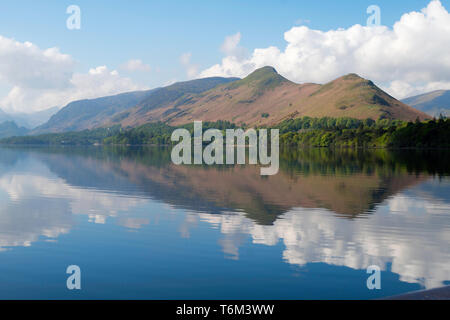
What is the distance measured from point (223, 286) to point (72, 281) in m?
6.15

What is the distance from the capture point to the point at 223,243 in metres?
23.0

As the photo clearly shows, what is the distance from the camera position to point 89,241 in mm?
23719

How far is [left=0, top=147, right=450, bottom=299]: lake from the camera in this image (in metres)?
16.3

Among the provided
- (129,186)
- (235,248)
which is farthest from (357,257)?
(129,186)

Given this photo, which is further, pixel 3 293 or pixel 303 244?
pixel 303 244

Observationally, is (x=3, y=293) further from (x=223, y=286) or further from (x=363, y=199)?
(x=363, y=199)

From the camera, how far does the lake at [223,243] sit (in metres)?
16.3

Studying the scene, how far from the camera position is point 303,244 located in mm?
22641

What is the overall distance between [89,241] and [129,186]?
1110 inches

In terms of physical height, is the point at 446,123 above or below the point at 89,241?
above

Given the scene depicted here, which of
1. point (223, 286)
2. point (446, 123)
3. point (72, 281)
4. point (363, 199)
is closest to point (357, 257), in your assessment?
point (223, 286)

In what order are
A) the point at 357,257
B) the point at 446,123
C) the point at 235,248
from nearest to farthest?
the point at 357,257 → the point at 235,248 → the point at 446,123
